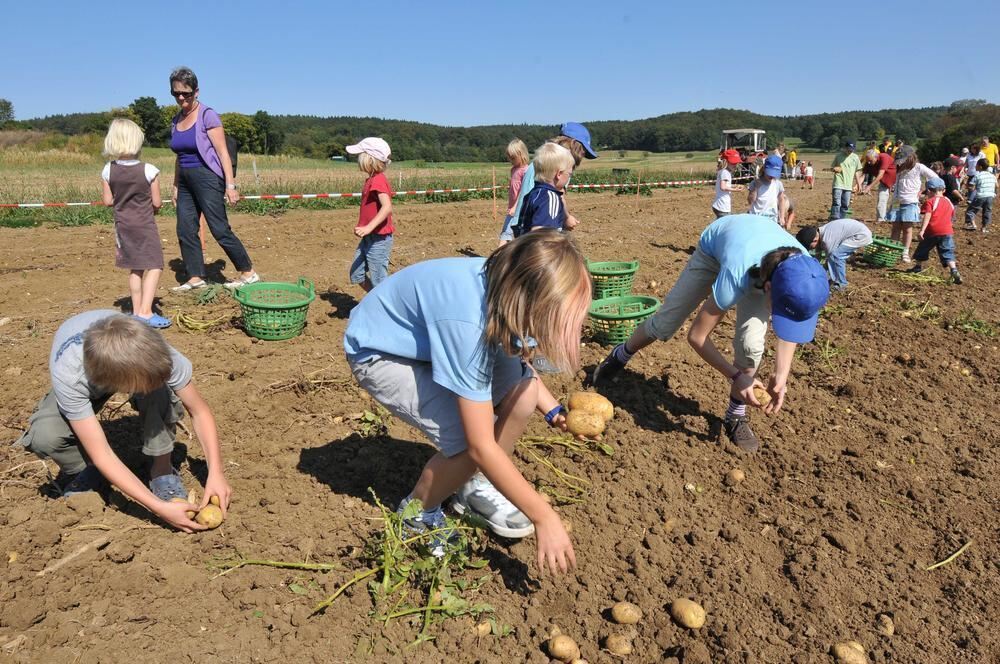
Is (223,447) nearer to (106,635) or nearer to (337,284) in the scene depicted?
(106,635)

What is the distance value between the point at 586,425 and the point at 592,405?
20 cm

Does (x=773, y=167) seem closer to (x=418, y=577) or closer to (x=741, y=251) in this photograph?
(x=741, y=251)

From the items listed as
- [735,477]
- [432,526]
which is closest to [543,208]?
[735,477]

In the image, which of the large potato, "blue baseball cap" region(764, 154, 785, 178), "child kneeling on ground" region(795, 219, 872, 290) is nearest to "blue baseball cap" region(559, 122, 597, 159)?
the large potato

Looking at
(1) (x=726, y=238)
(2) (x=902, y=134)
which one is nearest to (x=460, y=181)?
(1) (x=726, y=238)

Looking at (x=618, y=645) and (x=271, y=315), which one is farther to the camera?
(x=271, y=315)

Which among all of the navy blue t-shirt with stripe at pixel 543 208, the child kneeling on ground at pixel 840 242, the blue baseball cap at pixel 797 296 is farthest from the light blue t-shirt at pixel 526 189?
the child kneeling on ground at pixel 840 242

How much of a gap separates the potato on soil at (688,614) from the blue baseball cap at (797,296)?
1.25 metres

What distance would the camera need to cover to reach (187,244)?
5996mm

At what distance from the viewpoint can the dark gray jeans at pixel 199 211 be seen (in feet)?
18.9

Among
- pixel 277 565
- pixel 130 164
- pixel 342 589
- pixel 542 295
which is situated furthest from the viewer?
pixel 130 164

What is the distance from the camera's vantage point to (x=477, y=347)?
200 cm

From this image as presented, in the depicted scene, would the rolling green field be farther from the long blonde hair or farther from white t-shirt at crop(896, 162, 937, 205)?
the long blonde hair

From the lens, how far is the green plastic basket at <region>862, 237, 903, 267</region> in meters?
8.41
